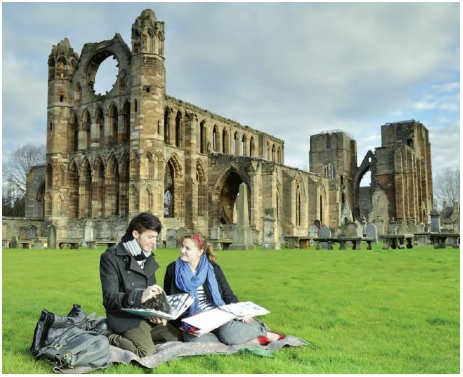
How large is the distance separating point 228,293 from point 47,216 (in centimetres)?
3066

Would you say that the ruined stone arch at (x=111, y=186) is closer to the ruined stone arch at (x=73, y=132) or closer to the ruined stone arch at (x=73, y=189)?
the ruined stone arch at (x=73, y=189)

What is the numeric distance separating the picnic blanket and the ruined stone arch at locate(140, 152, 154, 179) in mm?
25274

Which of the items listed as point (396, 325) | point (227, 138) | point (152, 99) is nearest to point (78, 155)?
point (152, 99)

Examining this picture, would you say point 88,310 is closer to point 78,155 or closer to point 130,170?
point 130,170

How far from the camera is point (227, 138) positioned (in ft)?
131

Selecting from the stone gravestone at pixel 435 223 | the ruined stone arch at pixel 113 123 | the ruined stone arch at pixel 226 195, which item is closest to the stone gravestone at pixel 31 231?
the ruined stone arch at pixel 113 123

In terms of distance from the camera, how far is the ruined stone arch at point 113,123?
32500 mm

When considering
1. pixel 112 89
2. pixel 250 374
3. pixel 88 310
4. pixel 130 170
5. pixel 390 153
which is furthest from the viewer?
pixel 390 153

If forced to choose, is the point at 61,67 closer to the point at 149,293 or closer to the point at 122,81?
the point at 122,81

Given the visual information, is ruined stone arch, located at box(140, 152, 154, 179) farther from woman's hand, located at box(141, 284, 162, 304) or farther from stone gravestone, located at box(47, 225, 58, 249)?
woman's hand, located at box(141, 284, 162, 304)

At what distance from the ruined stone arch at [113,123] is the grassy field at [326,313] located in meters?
21.4

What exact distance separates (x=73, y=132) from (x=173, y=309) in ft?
105

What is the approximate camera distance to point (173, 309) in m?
4.38

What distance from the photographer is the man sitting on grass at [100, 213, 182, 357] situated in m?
4.21
